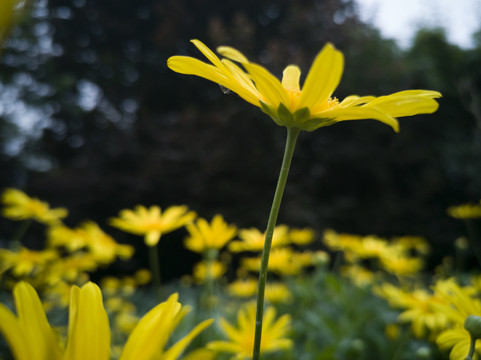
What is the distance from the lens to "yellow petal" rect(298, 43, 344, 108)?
42cm

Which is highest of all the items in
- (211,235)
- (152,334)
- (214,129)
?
(214,129)

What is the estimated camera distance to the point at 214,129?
433 cm

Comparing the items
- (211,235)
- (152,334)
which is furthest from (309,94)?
(211,235)

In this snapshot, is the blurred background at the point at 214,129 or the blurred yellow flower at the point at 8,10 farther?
the blurred background at the point at 214,129

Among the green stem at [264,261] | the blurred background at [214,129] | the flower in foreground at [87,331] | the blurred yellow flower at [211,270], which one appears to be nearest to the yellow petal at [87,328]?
the flower in foreground at [87,331]

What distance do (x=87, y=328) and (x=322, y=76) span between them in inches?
15.4

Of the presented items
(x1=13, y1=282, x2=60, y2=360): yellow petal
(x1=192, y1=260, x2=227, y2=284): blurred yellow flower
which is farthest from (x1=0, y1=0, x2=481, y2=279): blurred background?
(x1=13, y1=282, x2=60, y2=360): yellow petal

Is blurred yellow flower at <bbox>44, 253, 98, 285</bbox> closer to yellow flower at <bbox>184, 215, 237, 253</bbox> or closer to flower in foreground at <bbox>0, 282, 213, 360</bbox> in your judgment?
yellow flower at <bbox>184, 215, 237, 253</bbox>

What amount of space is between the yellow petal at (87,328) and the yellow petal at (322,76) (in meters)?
0.34

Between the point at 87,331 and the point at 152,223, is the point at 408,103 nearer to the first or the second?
the point at 87,331

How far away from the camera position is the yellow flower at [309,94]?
1.42ft

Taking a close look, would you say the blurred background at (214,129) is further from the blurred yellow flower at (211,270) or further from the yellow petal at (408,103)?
the yellow petal at (408,103)

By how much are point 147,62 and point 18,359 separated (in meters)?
5.79

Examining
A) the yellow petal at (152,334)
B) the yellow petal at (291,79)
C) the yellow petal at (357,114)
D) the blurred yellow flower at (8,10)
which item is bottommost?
the yellow petal at (152,334)
